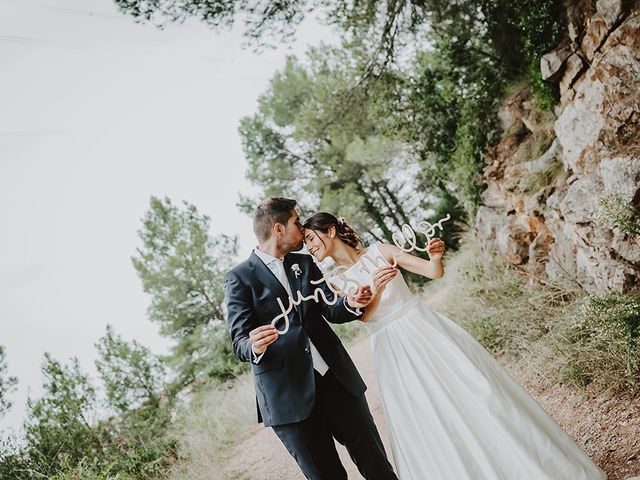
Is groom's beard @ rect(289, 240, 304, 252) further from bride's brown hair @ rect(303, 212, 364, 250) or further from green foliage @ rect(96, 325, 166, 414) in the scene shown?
green foliage @ rect(96, 325, 166, 414)

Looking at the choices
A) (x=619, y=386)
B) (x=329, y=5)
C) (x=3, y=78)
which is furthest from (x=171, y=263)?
(x=619, y=386)

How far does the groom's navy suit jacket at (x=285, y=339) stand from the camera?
7.57 feet

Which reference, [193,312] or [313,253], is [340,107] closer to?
[313,253]

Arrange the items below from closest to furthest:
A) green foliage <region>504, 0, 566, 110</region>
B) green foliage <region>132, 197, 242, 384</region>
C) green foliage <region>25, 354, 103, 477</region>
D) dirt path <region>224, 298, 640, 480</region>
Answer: dirt path <region>224, 298, 640, 480</region>
green foliage <region>504, 0, 566, 110</region>
green foliage <region>25, 354, 103, 477</region>
green foliage <region>132, 197, 242, 384</region>

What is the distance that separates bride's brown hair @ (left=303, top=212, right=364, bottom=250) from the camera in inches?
104

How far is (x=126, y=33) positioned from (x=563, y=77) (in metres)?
5.39

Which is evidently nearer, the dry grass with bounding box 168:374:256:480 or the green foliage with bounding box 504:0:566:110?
the green foliage with bounding box 504:0:566:110

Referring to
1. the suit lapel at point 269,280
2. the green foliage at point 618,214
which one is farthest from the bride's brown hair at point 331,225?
the green foliage at point 618,214

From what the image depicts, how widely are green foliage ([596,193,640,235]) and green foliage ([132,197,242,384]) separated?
487 inches

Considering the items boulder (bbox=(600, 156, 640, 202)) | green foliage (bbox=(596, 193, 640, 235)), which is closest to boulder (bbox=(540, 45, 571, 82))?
boulder (bbox=(600, 156, 640, 202))

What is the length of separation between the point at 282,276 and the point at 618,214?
9.82 feet

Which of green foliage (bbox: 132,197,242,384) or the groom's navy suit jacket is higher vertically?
green foliage (bbox: 132,197,242,384)

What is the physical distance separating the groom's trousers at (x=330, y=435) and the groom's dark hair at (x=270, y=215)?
2.81 ft

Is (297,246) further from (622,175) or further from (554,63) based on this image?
(554,63)
